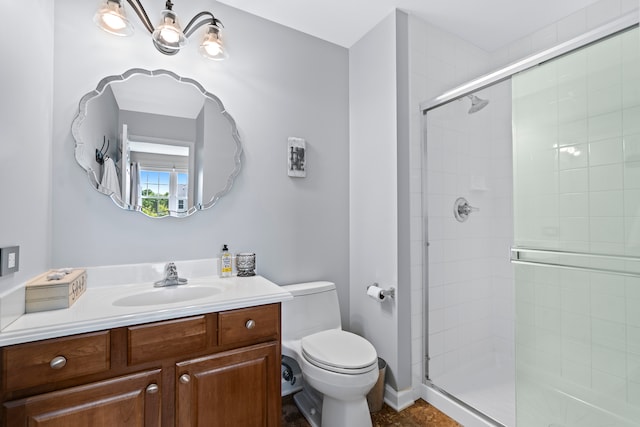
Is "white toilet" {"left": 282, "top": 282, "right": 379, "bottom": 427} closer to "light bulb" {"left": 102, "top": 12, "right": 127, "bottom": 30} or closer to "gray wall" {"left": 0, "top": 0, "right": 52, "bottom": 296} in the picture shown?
"gray wall" {"left": 0, "top": 0, "right": 52, "bottom": 296}

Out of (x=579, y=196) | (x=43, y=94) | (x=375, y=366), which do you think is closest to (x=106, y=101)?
(x=43, y=94)

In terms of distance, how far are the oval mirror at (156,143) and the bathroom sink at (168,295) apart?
0.40 m

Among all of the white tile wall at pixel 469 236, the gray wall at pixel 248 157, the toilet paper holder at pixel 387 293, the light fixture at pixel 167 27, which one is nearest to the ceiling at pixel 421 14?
the gray wall at pixel 248 157

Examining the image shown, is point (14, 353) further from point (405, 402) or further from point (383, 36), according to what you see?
point (383, 36)

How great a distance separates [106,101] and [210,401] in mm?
1487

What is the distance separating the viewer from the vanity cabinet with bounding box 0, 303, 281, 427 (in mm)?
948

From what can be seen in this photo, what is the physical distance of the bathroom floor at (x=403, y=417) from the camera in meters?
1.70

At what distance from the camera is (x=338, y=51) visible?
2244mm

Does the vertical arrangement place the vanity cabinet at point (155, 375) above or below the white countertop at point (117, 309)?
below

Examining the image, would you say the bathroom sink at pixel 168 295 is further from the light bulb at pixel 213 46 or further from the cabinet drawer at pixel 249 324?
the light bulb at pixel 213 46

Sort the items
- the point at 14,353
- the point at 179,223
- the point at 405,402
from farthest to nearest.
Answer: the point at 405,402, the point at 179,223, the point at 14,353

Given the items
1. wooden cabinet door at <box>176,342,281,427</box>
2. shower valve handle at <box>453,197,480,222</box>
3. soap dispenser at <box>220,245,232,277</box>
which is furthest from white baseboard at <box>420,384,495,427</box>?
soap dispenser at <box>220,245,232,277</box>

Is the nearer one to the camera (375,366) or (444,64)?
(375,366)

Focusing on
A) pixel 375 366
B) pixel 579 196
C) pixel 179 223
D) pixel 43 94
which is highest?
pixel 43 94
